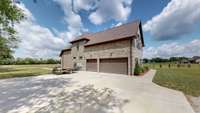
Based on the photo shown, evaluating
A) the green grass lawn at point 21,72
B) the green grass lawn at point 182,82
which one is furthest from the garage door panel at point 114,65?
the green grass lawn at point 21,72

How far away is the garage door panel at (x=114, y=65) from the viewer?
16.5m

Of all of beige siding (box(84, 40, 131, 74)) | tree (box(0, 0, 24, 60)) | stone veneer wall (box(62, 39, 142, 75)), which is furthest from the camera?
beige siding (box(84, 40, 131, 74))

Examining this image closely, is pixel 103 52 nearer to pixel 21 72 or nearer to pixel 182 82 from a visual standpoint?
pixel 182 82

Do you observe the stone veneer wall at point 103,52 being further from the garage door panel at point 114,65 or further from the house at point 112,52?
the garage door panel at point 114,65

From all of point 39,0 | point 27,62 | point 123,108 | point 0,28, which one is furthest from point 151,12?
point 27,62

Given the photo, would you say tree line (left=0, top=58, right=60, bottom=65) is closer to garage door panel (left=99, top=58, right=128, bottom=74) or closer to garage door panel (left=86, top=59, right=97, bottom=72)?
garage door panel (left=86, top=59, right=97, bottom=72)

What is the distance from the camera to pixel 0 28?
10.7 m

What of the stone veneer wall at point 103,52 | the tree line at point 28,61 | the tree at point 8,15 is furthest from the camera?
the tree line at point 28,61

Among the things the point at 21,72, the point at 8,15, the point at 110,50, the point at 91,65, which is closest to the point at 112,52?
the point at 110,50

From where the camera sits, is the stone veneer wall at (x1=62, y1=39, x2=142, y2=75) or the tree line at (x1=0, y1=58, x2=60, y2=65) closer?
the stone veneer wall at (x1=62, y1=39, x2=142, y2=75)

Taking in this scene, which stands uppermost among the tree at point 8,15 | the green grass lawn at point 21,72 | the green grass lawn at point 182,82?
the tree at point 8,15

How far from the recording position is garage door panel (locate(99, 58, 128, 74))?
54.0 ft

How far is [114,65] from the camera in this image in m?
17.8

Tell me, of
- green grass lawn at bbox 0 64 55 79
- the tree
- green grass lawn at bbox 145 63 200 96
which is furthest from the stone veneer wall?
the tree
